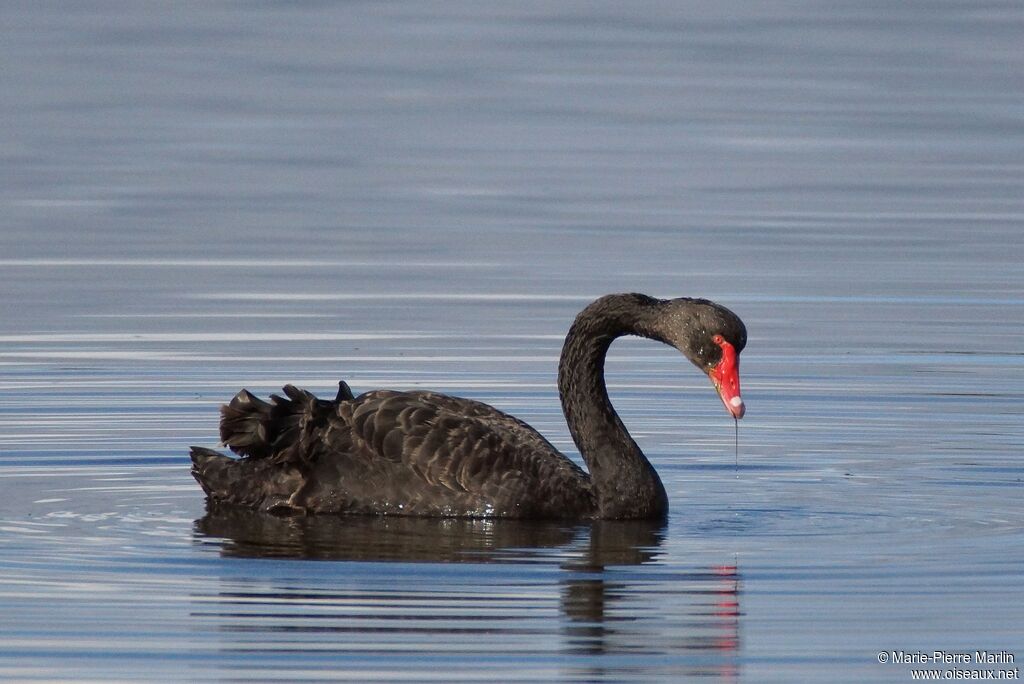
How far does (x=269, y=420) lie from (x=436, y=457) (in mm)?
847

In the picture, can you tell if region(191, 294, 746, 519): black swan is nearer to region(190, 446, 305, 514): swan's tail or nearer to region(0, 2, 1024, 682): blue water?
region(190, 446, 305, 514): swan's tail

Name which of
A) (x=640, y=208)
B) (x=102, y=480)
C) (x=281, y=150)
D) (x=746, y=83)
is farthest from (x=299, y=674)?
(x=746, y=83)

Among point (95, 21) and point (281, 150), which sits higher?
point (95, 21)

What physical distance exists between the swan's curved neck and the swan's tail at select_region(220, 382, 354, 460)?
1157 mm

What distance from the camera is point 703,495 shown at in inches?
476

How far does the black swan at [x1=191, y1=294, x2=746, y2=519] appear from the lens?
11469 mm

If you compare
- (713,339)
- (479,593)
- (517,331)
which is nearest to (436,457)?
(713,339)

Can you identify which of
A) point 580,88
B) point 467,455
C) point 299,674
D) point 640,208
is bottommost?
point 299,674

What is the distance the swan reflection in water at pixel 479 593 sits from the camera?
8.84 meters

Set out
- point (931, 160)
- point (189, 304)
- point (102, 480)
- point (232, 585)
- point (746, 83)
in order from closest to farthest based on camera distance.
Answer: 1. point (232, 585)
2. point (102, 480)
3. point (189, 304)
4. point (931, 160)
5. point (746, 83)

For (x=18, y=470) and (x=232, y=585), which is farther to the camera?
(x=18, y=470)

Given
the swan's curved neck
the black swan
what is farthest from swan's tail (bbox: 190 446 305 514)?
the swan's curved neck

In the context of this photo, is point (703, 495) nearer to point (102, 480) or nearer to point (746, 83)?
point (102, 480)

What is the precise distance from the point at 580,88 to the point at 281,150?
7515 mm
